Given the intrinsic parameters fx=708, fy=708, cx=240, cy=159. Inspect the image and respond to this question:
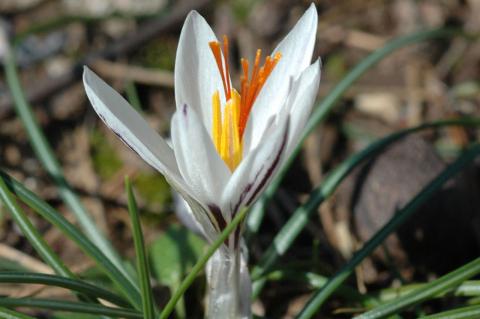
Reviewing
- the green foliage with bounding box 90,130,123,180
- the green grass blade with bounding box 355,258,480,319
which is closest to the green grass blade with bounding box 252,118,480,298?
the green grass blade with bounding box 355,258,480,319

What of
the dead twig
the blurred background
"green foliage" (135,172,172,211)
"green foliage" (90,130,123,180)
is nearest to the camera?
the blurred background

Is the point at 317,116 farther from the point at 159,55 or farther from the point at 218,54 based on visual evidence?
the point at 159,55

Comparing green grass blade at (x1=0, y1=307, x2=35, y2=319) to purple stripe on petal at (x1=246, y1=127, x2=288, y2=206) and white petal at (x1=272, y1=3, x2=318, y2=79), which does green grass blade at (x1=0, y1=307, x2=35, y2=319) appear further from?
white petal at (x1=272, y1=3, x2=318, y2=79)

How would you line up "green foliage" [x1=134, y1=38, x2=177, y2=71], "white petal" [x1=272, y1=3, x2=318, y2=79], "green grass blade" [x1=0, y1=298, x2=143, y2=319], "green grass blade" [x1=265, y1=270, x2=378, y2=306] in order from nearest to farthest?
"green grass blade" [x1=0, y1=298, x2=143, y2=319]
"white petal" [x1=272, y1=3, x2=318, y2=79]
"green grass blade" [x1=265, y1=270, x2=378, y2=306]
"green foliage" [x1=134, y1=38, x2=177, y2=71]

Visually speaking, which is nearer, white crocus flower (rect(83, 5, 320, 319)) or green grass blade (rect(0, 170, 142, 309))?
white crocus flower (rect(83, 5, 320, 319))

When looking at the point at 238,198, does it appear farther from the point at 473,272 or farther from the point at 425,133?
the point at 425,133

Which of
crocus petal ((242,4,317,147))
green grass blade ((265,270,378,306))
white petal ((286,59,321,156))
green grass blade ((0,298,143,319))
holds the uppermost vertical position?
crocus petal ((242,4,317,147))

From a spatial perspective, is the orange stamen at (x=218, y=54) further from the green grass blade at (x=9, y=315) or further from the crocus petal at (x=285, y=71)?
→ the green grass blade at (x=9, y=315)
